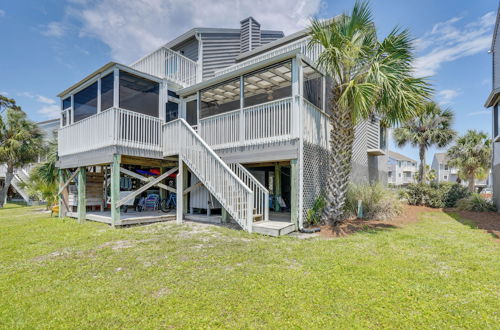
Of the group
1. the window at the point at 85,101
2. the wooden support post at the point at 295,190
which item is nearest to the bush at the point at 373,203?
the wooden support post at the point at 295,190

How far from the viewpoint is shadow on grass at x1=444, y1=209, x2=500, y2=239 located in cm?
723

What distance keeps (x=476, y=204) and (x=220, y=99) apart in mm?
12249

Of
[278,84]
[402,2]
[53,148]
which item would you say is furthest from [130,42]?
[402,2]

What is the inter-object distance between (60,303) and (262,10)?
1669 centimetres

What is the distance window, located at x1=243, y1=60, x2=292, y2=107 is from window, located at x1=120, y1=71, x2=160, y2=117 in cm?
386

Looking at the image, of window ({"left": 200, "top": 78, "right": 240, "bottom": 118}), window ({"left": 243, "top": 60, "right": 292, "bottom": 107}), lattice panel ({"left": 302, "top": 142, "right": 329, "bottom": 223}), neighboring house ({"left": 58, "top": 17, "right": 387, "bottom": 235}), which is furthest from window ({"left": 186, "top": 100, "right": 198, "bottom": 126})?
lattice panel ({"left": 302, "top": 142, "right": 329, "bottom": 223})

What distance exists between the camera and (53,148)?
15242 millimetres

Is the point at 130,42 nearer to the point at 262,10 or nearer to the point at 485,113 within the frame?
the point at 262,10

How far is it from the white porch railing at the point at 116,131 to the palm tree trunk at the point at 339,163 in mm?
6618

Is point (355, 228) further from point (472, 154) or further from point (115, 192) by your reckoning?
point (472, 154)

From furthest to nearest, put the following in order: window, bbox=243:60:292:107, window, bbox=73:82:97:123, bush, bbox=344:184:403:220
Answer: window, bbox=73:82:97:123
window, bbox=243:60:292:107
bush, bbox=344:184:403:220

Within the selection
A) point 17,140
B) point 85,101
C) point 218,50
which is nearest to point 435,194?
point 218,50

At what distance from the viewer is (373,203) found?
8844mm

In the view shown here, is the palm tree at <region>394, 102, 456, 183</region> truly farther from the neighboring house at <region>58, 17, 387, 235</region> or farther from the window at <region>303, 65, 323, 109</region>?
the window at <region>303, 65, 323, 109</region>
